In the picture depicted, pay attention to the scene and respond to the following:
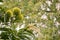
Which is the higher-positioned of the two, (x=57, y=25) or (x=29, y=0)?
(x=29, y=0)

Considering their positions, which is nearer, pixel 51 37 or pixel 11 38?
pixel 11 38

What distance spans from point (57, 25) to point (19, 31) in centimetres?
134

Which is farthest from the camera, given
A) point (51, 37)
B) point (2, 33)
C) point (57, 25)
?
point (57, 25)

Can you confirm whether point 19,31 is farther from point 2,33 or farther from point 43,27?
point 43,27

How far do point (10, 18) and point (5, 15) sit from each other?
109 millimetres

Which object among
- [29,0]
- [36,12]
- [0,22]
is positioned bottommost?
[0,22]

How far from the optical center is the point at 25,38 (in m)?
2.52

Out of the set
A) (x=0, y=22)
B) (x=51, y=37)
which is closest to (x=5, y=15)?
(x=0, y=22)

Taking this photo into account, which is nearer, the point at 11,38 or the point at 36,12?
the point at 11,38

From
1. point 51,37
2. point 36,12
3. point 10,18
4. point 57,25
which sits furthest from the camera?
point 36,12

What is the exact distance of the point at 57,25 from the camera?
3.80 m

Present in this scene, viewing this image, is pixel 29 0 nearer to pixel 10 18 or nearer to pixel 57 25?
pixel 57 25

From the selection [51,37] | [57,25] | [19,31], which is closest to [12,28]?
[19,31]

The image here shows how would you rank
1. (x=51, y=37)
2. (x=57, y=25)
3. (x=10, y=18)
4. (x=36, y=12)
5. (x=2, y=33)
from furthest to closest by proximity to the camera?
(x=36, y=12) → (x=57, y=25) → (x=51, y=37) → (x=10, y=18) → (x=2, y=33)
